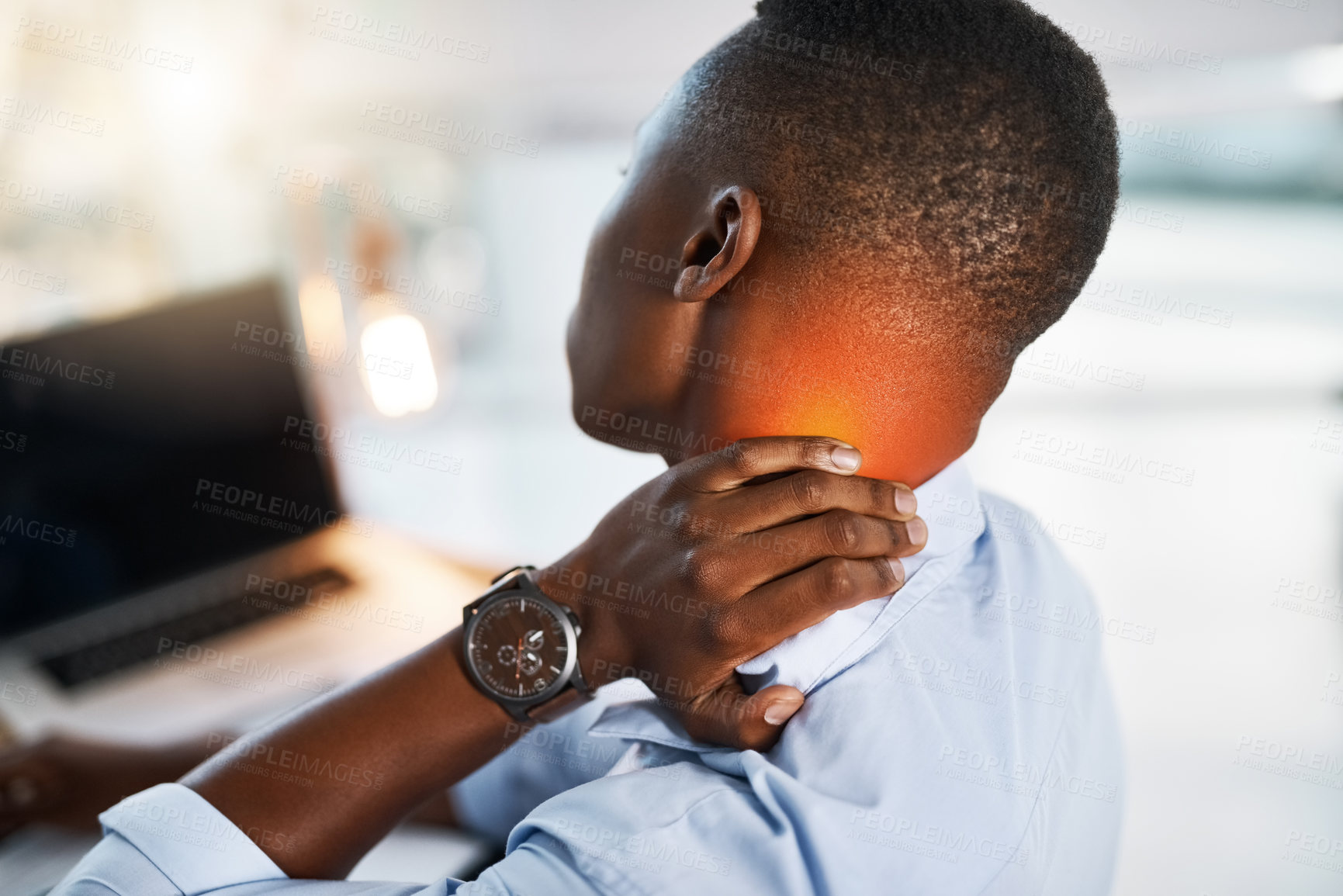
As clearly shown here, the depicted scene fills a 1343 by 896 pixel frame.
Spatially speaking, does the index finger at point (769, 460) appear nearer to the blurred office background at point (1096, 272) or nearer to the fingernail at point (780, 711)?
the fingernail at point (780, 711)

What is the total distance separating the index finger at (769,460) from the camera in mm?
811

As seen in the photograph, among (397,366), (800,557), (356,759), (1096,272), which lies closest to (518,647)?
(356,759)

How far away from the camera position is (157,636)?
1650mm

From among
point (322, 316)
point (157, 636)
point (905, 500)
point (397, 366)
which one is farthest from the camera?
point (322, 316)

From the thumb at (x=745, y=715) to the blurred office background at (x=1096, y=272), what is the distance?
3.94 ft

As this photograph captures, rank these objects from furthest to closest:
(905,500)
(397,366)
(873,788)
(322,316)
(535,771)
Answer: (322,316), (397,366), (535,771), (905,500), (873,788)

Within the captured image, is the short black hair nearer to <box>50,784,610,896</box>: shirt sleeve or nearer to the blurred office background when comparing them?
<box>50,784,610,896</box>: shirt sleeve

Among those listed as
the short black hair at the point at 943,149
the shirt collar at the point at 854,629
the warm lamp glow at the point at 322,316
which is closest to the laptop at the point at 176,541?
the warm lamp glow at the point at 322,316

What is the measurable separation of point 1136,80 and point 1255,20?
0.23m

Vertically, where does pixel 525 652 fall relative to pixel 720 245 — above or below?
below

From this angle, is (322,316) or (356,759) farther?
(322,316)

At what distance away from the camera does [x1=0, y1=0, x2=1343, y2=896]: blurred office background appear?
1890mm

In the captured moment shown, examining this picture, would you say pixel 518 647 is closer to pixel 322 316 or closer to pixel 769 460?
pixel 769 460

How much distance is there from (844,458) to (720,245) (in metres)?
0.23
